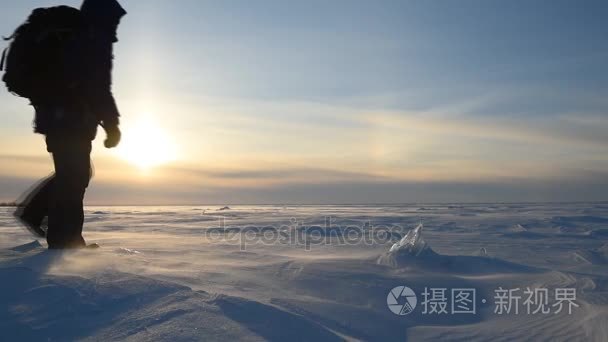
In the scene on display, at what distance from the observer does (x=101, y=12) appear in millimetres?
2906

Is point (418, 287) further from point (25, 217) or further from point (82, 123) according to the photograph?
point (25, 217)

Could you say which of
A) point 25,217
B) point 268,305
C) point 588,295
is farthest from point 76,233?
point 588,295

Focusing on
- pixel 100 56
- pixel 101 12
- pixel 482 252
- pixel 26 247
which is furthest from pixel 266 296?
pixel 482 252

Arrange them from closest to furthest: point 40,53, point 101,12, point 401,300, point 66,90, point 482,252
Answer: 1. point 401,300
2. point 40,53
3. point 66,90
4. point 101,12
5. point 482,252

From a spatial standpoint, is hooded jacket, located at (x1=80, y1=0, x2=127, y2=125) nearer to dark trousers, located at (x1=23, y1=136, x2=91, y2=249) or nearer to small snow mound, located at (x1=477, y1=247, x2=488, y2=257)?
dark trousers, located at (x1=23, y1=136, x2=91, y2=249)

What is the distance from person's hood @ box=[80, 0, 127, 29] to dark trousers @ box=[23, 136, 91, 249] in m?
0.83

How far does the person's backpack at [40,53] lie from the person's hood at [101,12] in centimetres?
15

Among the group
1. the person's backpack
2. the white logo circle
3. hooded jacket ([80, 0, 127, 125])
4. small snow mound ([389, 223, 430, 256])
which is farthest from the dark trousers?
small snow mound ([389, 223, 430, 256])

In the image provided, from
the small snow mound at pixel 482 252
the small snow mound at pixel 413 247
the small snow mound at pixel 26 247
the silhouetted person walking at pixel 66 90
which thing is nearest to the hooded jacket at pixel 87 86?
the silhouetted person walking at pixel 66 90

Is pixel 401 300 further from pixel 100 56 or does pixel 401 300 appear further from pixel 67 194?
pixel 100 56

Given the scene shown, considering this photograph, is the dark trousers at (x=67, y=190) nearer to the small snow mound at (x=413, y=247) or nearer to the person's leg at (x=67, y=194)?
the person's leg at (x=67, y=194)

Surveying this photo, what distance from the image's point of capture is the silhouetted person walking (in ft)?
8.68

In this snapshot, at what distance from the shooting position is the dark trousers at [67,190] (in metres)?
2.86

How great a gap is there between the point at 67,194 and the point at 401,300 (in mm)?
2318
